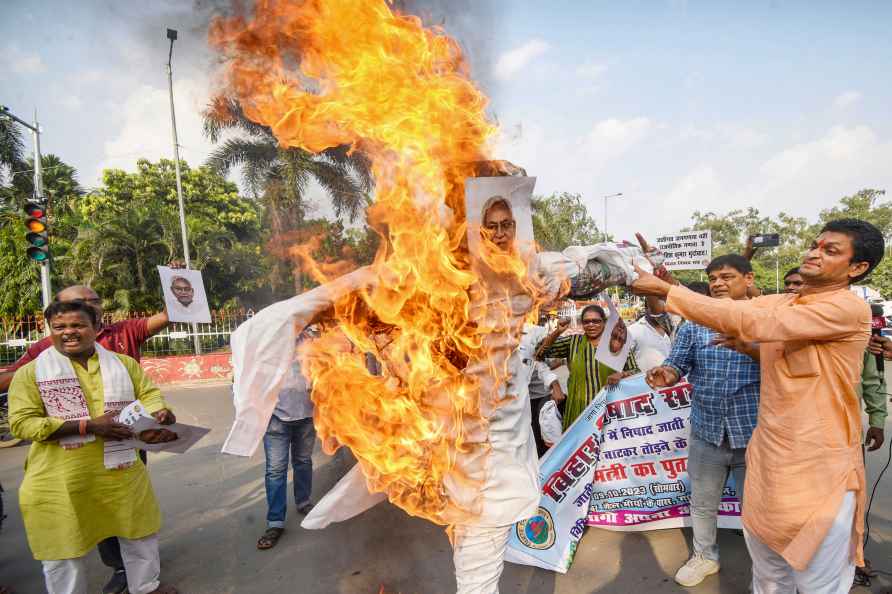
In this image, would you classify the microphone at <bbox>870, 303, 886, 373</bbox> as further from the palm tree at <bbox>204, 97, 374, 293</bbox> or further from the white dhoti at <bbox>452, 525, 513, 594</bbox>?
the palm tree at <bbox>204, 97, 374, 293</bbox>

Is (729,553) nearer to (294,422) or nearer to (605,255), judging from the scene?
(605,255)

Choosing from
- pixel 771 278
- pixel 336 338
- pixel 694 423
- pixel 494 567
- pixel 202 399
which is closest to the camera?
pixel 494 567

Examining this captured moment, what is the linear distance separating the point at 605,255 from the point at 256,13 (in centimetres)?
234

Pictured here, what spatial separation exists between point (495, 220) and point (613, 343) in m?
2.31

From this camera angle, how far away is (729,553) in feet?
12.7

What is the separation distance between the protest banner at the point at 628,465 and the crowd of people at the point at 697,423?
0.32 m

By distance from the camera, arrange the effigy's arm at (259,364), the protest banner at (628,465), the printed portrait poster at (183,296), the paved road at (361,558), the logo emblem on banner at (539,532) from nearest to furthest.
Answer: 1. the effigy's arm at (259,364)
2. the paved road at (361,558)
3. the logo emblem on banner at (539,532)
4. the printed portrait poster at (183,296)
5. the protest banner at (628,465)

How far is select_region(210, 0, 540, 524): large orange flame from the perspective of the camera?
86.3 inches

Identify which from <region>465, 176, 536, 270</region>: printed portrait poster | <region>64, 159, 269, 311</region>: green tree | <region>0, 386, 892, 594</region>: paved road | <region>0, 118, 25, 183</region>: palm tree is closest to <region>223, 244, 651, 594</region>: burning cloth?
<region>465, 176, 536, 270</region>: printed portrait poster

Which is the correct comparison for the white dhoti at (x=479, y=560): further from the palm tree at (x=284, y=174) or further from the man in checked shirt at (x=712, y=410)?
the palm tree at (x=284, y=174)

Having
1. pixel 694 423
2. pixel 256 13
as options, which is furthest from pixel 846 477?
pixel 256 13

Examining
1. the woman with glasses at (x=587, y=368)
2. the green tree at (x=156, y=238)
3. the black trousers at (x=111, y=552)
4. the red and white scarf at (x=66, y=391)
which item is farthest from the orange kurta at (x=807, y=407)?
the green tree at (x=156, y=238)

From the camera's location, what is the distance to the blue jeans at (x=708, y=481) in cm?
348

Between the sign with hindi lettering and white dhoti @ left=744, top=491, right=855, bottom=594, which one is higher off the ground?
the sign with hindi lettering
